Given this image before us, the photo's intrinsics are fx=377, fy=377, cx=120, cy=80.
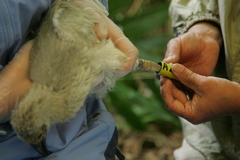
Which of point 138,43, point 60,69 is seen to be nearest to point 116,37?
point 60,69

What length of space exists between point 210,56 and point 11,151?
625mm

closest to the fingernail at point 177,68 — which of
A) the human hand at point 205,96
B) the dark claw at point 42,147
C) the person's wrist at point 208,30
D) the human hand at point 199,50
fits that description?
the human hand at point 205,96

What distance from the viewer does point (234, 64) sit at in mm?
981

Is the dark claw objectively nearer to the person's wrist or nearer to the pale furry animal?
the pale furry animal

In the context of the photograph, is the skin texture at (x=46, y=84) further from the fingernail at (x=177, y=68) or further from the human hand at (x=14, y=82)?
the fingernail at (x=177, y=68)

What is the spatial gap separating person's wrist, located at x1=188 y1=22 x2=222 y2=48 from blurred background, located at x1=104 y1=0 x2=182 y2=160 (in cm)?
37

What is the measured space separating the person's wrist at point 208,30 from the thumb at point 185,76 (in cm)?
23

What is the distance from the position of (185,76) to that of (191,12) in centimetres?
32

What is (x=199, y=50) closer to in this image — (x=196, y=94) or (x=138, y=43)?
(x=196, y=94)

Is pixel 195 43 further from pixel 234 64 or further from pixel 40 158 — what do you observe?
pixel 40 158

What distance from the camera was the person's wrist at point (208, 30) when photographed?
110 centimetres

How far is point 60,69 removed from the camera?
589mm

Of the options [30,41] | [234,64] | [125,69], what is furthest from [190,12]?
[30,41]

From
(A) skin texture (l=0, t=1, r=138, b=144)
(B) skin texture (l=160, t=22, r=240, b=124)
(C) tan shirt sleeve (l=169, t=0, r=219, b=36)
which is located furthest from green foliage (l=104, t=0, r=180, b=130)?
(A) skin texture (l=0, t=1, r=138, b=144)
